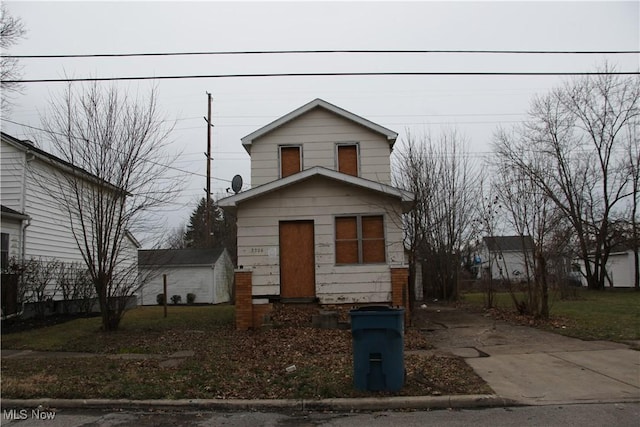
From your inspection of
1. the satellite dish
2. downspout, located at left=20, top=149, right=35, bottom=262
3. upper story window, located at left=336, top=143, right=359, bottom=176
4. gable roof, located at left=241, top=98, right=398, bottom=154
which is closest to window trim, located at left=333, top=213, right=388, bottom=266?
upper story window, located at left=336, top=143, right=359, bottom=176

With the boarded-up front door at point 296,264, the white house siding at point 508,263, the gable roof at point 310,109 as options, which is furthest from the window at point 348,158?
the white house siding at point 508,263

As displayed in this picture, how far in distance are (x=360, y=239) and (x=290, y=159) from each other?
4865 millimetres

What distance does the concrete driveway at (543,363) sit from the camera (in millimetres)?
6977

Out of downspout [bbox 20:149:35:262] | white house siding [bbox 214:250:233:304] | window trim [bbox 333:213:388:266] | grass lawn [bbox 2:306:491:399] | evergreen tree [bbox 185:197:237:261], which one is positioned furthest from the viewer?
evergreen tree [bbox 185:197:237:261]

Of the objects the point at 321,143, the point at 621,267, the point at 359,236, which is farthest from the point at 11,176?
the point at 621,267

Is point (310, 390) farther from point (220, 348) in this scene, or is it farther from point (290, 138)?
point (290, 138)

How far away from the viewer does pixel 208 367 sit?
8.68 metres

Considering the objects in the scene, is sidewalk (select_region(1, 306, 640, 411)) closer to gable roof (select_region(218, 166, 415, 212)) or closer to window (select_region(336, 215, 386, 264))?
window (select_region(336, 215, 386, 264))

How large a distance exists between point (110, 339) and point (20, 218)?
7280 millimetres

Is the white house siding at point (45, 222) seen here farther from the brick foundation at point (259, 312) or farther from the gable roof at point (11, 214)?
the brick foundation at point (259, 312)

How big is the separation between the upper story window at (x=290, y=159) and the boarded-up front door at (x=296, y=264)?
3.61 m

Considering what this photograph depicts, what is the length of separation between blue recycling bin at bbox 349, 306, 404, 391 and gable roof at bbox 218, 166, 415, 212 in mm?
7345

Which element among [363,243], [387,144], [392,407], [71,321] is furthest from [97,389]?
[387,144]

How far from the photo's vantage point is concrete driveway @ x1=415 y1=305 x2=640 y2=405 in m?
6.98
